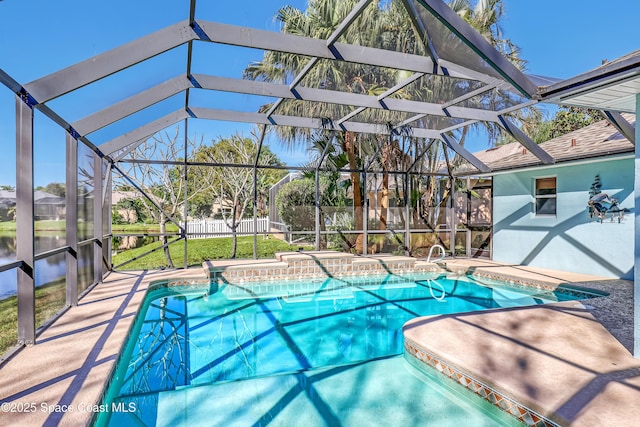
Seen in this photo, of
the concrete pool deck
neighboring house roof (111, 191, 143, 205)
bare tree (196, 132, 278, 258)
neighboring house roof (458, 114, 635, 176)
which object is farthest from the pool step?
neighboring house roof (111, 191, 143, 205)

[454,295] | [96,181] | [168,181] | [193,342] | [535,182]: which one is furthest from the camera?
[168,181]

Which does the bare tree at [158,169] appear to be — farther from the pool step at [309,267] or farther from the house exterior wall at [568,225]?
the house exterior wall at [568,225]

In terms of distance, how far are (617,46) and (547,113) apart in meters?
5.99

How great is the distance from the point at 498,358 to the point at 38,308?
5051 millimetres

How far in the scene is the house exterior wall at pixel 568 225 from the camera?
23.9ft

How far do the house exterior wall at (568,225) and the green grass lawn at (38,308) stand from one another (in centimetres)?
991

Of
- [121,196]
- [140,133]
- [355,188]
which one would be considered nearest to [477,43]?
[140,133]

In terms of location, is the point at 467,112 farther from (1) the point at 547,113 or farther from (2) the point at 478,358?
(2) the point at 478,358

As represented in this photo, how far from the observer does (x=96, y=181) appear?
6809mm

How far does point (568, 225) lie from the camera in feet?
27.3

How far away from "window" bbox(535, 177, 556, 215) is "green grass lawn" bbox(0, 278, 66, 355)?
10.2 metres

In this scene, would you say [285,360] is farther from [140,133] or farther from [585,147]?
[585,147]

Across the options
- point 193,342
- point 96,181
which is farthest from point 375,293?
point 96,181

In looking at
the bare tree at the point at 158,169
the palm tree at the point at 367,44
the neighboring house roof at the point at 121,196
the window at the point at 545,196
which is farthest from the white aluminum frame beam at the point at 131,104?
the window at the point at 545,196
